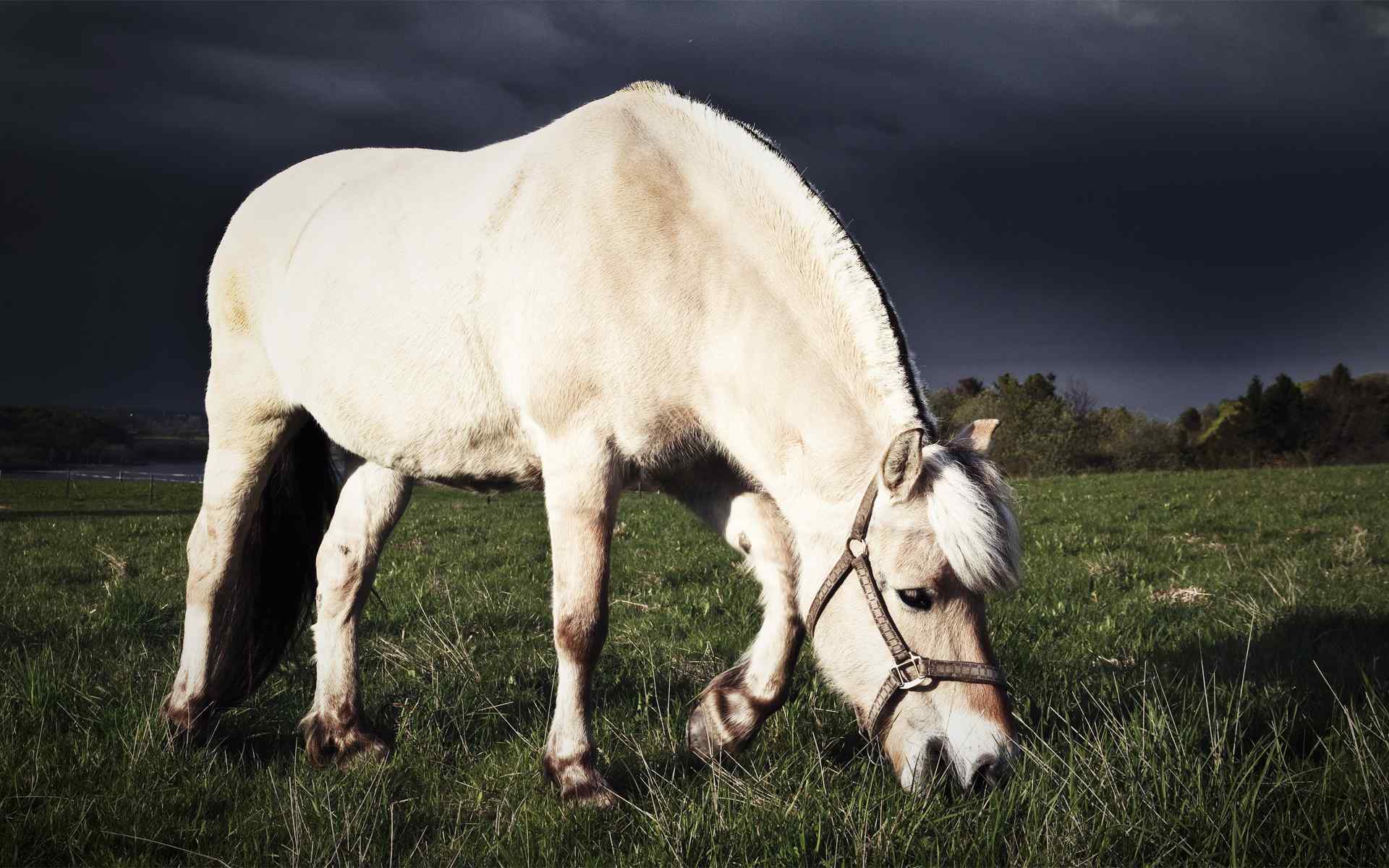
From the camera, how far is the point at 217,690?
420 centimetres

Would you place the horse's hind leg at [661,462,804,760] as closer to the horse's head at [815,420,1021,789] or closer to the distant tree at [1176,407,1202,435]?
the horse's head at [815,420,1021,789]

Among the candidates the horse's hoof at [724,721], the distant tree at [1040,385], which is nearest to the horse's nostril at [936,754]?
the horse's hoof at [724,721]

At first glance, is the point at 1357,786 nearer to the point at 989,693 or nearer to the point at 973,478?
the point at 989,693

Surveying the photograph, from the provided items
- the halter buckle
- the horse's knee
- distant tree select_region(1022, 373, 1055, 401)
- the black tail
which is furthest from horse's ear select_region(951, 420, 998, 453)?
distant tree select_region(1022, 373, 1055, 401)

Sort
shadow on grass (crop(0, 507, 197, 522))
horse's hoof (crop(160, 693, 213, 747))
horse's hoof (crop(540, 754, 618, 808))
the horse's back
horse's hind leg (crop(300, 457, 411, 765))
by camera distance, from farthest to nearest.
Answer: shadow on grass (crop(0, 507, 197, 522)), horse's hind leg (crop(300, 457, 411, 765)), horse's hoof (crop(160, 693, 213, 747)), the horse's back, horse's hoof (crop(540, 754, 618, 808))

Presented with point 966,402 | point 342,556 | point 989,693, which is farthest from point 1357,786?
point 966,402

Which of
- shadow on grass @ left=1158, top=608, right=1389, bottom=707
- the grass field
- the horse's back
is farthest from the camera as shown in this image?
shadow on grass @ left=1158, top=608, right=1389, bottom=707

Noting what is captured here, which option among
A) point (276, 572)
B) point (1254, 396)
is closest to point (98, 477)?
point (276, 572)

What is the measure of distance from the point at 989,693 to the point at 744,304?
1636 mm

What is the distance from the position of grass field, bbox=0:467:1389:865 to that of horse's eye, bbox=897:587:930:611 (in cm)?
58

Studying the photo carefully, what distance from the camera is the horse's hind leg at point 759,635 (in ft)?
11.5

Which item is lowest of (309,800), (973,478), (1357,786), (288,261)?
(309,800)

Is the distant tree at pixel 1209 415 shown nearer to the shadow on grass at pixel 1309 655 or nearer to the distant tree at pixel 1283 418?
the distant tree at pixel 1283 418

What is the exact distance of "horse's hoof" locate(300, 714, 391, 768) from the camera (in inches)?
144
